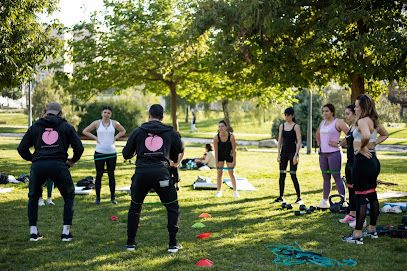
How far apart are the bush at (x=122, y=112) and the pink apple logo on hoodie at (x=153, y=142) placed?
33449mm

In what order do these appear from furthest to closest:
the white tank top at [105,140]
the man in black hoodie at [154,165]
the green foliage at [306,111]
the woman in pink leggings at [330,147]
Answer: the green foliage at [306,111]
the white tank top at [105,140]
the woman in pink leggings at [330,147]
the man in black hoodie at [154,165]

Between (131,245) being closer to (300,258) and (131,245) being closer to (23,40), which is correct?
(300,258)

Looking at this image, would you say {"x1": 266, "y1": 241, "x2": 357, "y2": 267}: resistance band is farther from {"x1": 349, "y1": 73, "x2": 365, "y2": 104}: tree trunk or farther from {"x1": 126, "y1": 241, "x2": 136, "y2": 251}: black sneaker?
{"x1": 349, "y1": 73, "x2": 365, "y2": 104}: tree trunk

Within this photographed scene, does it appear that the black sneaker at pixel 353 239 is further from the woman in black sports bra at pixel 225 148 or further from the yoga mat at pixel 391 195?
the yoga mat at pixel 391 195

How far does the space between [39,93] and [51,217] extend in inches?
1297

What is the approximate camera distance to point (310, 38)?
12.0m

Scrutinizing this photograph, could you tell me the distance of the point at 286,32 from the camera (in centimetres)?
1220

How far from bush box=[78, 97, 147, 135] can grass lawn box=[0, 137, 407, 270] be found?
28.6 meters

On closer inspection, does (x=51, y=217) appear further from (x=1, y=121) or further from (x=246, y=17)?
(x=1, y=121)

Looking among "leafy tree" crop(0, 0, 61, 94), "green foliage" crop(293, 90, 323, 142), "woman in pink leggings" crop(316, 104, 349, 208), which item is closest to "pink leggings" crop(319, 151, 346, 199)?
"woman in pink leggings" crop(316, 104, 349, 208)

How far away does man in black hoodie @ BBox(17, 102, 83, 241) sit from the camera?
6.08 m

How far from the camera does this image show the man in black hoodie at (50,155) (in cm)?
608

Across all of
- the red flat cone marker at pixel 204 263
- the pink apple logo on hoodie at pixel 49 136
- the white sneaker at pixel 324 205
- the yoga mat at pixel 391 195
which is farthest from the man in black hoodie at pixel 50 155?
the yoga mat at pixel 391 195

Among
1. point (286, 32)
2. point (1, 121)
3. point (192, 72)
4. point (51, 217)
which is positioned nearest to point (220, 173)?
point (51, 217)
